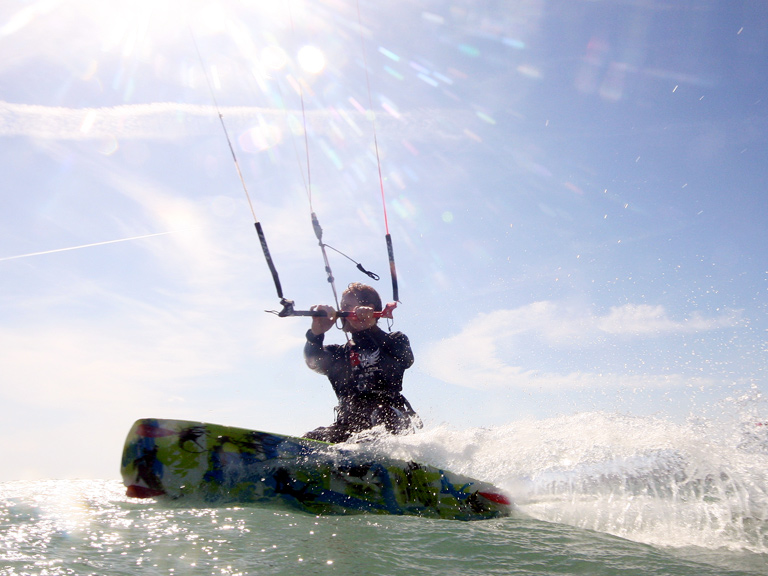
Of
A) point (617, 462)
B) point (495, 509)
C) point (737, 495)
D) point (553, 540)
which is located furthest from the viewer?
point (617, 462)

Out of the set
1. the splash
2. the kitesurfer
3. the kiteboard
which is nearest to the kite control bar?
the kitesurfer

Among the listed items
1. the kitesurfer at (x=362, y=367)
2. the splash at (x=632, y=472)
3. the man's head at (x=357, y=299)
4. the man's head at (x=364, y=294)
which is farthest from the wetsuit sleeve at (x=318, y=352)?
the splash at (x=632, y=472)

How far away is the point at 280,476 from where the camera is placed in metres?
3.88

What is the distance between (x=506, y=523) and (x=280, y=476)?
1942 mm

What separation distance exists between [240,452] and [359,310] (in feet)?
6.56

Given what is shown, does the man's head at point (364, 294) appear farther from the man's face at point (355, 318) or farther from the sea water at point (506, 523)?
the sea water at point (506, 523)

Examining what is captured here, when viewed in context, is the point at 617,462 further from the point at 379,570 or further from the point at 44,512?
the point at 44,512

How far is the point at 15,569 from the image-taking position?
6.53 feet

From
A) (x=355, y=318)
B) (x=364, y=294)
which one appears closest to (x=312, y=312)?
(x=355, y=318)

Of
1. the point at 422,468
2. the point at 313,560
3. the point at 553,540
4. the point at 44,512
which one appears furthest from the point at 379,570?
the point at 44,512

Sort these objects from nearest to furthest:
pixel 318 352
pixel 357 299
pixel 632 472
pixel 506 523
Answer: pixel 506 523 < pixel 632 472 < pixel 318 352 < pixel 357 299

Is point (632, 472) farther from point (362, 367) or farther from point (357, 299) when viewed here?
point (357, 299)

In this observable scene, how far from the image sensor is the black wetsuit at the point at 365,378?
5176 mm

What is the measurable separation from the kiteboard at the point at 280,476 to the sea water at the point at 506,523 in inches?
8.7
